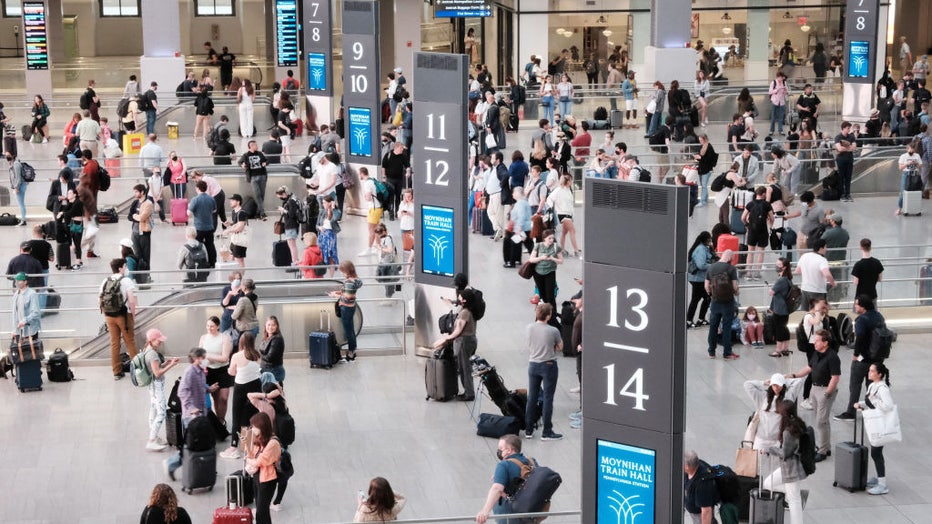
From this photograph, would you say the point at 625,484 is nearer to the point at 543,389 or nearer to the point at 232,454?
the point at 543,389

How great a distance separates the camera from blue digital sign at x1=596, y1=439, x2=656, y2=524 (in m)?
10.5

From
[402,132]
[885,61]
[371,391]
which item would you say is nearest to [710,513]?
[371,391]

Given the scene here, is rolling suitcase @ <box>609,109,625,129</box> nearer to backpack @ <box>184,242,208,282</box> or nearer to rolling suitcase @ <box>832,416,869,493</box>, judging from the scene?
backpack @ <box>184,242,208,282</box>

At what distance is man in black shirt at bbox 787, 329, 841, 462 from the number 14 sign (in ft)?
15.9

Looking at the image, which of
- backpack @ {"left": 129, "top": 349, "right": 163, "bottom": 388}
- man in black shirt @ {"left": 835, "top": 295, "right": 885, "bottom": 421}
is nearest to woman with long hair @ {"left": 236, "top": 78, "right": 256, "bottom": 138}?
backpack @ {"left": 129, "top": 349, "right": 163, "bottom": 388}

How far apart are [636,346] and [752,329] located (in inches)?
377

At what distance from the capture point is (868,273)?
61.9ft

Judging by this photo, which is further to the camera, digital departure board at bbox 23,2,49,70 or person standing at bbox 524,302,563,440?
digital departure board at bbox 23,2,49,70

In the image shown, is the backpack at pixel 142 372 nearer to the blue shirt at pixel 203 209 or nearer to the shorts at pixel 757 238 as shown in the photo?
the blue shirt at pixel 203 209

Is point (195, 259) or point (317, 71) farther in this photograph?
point (317, 71)

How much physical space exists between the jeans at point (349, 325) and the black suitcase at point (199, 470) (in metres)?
4.66

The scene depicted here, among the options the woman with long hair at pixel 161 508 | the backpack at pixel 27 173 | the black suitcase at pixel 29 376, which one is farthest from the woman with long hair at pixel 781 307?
the backpack at pixel 27 173

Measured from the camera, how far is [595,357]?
10422mm

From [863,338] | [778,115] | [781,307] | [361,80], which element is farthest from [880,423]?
[778,115]
